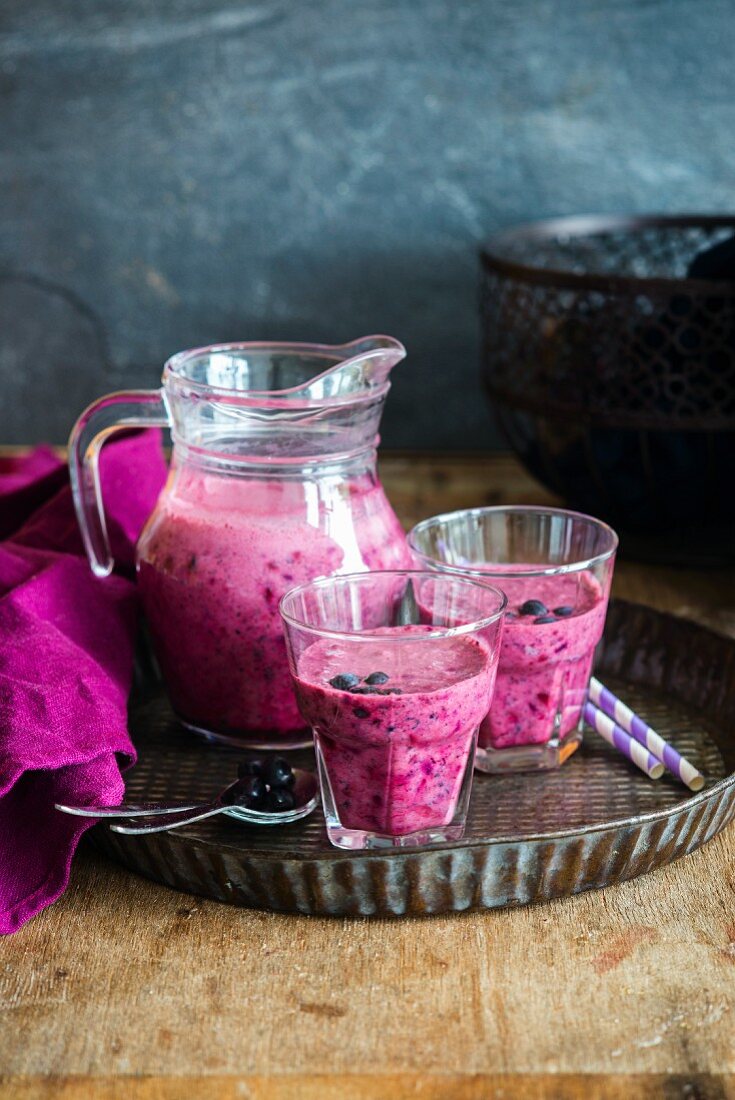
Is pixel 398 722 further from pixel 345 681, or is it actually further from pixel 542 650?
pixel 542 650

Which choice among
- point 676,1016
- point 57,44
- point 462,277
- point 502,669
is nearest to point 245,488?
point 502,669

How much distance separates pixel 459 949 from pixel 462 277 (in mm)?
1104

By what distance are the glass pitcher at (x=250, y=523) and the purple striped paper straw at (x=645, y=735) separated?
0.57 ft

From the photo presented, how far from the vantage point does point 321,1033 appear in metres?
0.63

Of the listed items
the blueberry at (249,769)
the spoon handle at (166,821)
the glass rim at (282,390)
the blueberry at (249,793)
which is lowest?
the blueberry at (249,769)

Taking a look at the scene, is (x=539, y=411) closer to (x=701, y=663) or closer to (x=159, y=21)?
(x=701, y=663)

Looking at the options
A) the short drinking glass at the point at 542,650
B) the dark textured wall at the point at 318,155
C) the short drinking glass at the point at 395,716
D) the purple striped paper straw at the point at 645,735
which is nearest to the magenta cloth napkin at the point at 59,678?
the short drinking glass at the point at 395,716

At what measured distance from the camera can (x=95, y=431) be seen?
92cm

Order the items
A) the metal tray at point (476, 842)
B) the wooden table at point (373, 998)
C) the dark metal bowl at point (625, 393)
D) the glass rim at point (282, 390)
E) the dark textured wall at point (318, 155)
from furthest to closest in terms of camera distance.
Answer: the dark textured wall at point (318, 155)
the dark metal bowl at point (625, 393)
the glass rim at point (282, 390)
the metal tray at point (476, 842)
the wooden table at point (373, 998)

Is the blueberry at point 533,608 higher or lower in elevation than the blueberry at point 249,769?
higher

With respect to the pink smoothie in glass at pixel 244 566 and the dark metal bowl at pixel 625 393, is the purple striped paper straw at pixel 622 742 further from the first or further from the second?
the dark metal bowl at pixel 625 393

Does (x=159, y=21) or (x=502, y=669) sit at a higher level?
(x=159, y=21)

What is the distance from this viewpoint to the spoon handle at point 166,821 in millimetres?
730

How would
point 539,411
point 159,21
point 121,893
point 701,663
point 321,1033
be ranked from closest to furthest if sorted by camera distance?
point 321,1033 → point 121,893 → point 701,663 → point 539,411 → point 159,21
